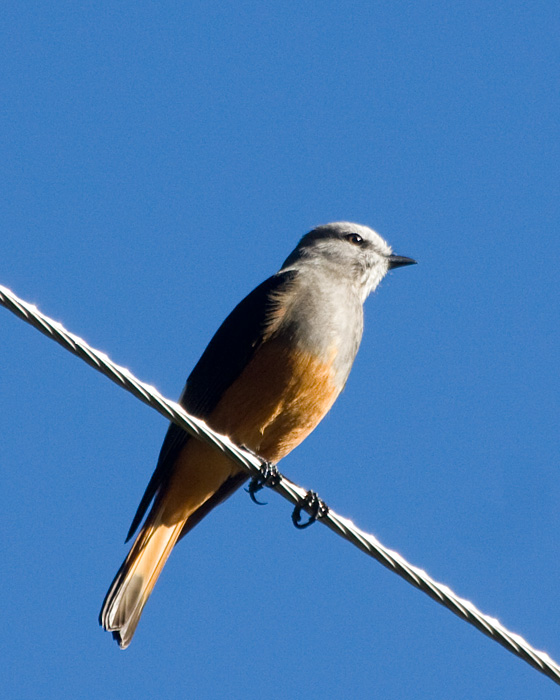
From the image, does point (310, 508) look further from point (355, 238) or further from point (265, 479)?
point (355, 238)

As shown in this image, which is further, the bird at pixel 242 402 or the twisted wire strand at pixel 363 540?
the bird at pixel 242 402

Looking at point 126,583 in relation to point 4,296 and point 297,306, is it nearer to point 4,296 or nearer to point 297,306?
point 297,306

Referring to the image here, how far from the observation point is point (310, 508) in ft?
18.8

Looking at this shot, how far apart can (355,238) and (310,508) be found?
282 centimetres

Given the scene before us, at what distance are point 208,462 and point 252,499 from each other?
1.40 feet

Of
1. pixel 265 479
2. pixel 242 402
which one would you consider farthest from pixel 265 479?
pixel 242 402

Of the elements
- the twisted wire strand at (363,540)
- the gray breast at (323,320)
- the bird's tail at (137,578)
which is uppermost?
the gray breast at (323,320)

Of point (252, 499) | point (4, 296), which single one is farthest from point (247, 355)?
point (4, 296)

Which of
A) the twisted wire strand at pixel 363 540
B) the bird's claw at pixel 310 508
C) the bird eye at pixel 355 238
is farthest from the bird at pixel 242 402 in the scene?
the twisted wire strand at pixel 363 540

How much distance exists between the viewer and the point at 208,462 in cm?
633

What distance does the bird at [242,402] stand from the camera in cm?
615

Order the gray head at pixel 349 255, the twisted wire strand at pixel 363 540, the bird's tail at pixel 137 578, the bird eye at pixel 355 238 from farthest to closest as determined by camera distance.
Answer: the bird eye at pixel 355 238 → the gray head at pixel 349 255 → the bird's tail at pixel 137 578 → the twisted wire strand at pixel 363 540

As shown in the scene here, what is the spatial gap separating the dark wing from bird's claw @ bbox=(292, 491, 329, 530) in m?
0.75

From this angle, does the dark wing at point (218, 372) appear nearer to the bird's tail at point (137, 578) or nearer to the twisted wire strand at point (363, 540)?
the bird's tail at point (137, 578)
